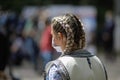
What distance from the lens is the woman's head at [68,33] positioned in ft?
18.4

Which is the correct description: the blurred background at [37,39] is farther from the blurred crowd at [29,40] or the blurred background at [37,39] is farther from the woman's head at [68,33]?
the woman's head at [68,33]

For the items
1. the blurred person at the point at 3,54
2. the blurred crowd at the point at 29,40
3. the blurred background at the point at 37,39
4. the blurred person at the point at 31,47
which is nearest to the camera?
the blurred person at the point at 3,54

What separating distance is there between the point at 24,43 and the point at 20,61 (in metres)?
1.32

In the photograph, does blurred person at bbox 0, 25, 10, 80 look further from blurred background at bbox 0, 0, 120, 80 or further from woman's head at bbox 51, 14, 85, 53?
blurred background at bbox 0, 0, 120, 80

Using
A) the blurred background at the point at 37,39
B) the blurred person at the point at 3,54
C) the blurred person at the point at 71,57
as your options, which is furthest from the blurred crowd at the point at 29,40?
the blurred person at the point at 71,57

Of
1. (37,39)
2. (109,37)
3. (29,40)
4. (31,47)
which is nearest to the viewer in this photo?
(29,40)

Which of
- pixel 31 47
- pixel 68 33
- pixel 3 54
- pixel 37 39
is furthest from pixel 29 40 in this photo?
pixel 68 33

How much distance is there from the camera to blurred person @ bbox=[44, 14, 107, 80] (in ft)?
18.1

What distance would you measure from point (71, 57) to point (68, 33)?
203mm

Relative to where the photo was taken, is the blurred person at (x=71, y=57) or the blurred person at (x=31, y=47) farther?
the blurred person at (x=31, y=47)

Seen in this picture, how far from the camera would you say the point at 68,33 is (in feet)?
18.4

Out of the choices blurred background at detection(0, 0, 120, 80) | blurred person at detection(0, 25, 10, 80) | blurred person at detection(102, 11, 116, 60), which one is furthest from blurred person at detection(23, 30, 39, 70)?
blurred person at detection(0, 25, 10, 80)

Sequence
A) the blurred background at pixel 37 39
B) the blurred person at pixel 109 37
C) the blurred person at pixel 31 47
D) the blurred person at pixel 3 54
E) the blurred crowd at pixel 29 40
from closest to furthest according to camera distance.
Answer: the blurred person at pixel 3 54 → the blurred crowd at pixel 29 40 → the blurred background at pixel 37 39 → the blurred person at pixel 31 47 → the blurred person at pixel 109 37

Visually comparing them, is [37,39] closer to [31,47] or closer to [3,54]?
[31,47]
